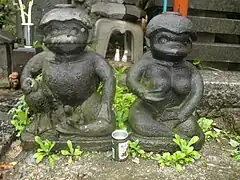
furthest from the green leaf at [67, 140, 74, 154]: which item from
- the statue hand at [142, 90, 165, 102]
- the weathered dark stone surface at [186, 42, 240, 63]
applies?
the weathered dark stone surface at [186, 42, 240, 63]

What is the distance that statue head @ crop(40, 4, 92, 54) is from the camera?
7.52 feet

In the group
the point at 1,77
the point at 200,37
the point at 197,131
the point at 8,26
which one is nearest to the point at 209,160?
the point at 197,131

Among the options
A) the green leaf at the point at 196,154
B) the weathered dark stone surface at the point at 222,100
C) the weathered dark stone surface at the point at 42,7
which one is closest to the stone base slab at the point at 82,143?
the green leaf at the point at 196,154

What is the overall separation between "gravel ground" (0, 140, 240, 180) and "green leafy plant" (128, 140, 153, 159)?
0.17 ft

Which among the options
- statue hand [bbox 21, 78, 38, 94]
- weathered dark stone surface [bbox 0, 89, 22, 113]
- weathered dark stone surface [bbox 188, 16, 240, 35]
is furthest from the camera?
weathered dark stone surface [bbox 188, 16, 240, 35]

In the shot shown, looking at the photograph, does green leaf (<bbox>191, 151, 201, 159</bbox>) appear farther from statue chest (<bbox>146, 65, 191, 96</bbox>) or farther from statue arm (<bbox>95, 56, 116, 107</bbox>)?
statue arm (<bbox>95, 56, 116, 107</bbox>)

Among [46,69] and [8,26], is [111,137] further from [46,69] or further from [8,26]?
[8,26]

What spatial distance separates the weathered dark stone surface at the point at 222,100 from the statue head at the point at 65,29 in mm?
1417

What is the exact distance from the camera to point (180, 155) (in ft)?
7.86

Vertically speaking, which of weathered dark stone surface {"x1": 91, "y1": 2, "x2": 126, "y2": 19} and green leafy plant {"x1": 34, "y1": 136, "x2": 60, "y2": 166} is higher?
weathered dark stone surface {"x1": 91, "y1": 2, "x2": 126, "y2": 19}

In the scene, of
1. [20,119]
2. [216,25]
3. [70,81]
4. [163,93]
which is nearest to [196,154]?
[163,93]

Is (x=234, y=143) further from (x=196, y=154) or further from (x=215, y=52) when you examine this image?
(x=215, y=52)

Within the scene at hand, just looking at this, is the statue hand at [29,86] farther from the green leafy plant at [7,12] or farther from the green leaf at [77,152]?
the green leafy plant at [7,12]

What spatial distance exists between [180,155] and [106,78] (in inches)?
30.8
